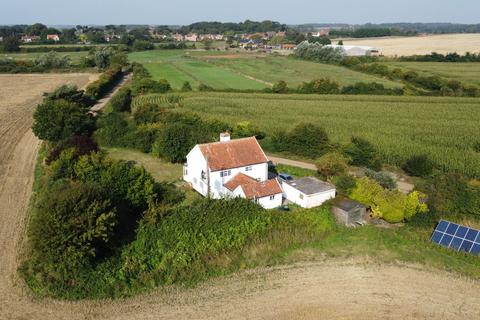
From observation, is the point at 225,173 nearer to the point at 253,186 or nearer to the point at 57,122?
the point at 253,186

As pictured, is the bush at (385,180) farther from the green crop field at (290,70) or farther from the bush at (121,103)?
the green crop field at (290,70)

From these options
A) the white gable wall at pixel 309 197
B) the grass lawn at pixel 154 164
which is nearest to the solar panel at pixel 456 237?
the white gable wall at pixel 309 197

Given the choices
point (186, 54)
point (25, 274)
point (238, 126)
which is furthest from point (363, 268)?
point (186, 54)

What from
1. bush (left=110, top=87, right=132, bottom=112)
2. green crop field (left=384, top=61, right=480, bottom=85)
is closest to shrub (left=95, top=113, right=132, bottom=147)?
bush (left=110, top=87, right=132, bottom=112)

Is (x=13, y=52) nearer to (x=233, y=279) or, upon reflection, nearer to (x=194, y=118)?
(x=194, y=118)

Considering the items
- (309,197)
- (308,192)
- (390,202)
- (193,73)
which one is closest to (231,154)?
(308,192)

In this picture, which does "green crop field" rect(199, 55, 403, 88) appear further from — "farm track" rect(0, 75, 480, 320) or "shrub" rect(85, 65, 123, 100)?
"farm track" rect(0, 75, 480, 320)
